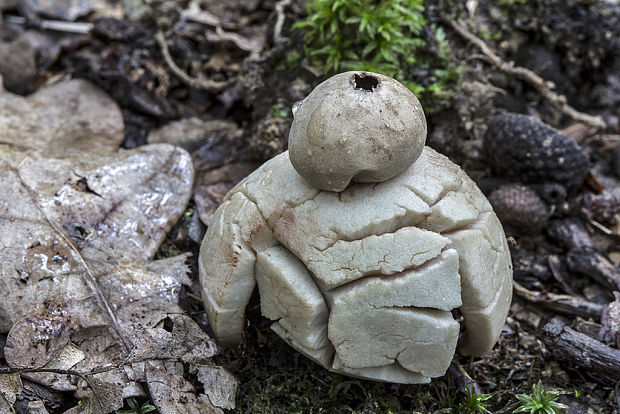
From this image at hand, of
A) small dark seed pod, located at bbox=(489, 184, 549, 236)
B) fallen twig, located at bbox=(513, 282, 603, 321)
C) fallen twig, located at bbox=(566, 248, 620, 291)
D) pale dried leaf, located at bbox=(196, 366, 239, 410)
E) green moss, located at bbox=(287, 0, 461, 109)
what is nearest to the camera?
pale dried leaf, located at bbox=(196, 366, 239, 410)

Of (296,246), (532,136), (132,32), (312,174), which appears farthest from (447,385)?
(132,32)

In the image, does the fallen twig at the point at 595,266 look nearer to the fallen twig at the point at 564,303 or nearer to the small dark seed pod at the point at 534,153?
the fallen twig at the point at 564,303

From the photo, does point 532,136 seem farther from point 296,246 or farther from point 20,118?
point 20,118

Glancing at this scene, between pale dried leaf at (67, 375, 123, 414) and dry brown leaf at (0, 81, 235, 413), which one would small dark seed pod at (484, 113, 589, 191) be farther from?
pale dried leaf at (67, 375, 123, 414)

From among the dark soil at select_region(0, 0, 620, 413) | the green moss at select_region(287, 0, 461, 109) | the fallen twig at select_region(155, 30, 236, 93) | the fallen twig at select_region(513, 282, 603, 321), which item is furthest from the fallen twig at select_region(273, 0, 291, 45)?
the fallen twig at select_region(513, 282, 603, 321)

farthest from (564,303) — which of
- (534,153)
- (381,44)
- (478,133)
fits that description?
(381,44)

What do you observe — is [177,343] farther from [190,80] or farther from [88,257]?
[190,80]
